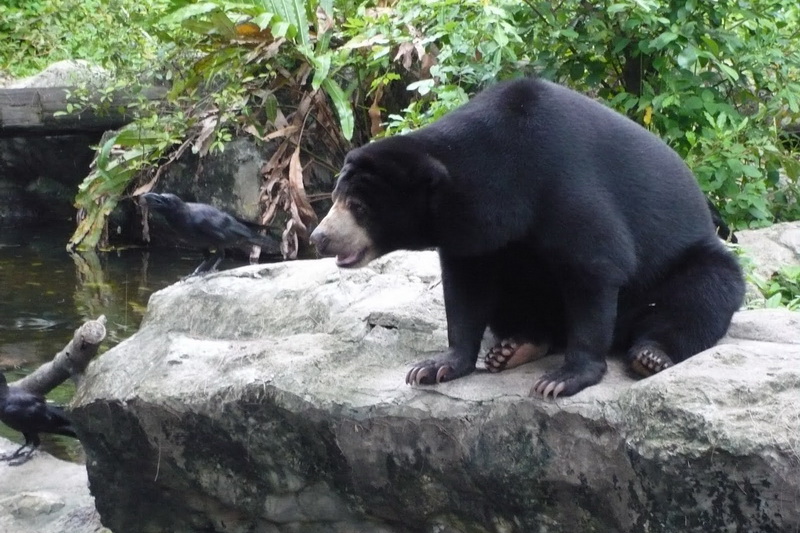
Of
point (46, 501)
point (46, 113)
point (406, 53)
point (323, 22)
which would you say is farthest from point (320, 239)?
point (46, 113)

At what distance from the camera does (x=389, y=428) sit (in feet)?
11.4

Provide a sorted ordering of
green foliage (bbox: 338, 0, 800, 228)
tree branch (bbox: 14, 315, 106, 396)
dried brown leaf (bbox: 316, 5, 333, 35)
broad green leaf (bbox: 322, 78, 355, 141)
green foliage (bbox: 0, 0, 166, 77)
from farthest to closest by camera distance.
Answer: green foliage (bbox: 0, 0, 166, 77) < dried brown leaf (bbox: 316, 5, 333, 35) < broad green leaf (bbox: 322, 78, 355, 141) < green foliage (bbox: 338, 0, 800, 228) < tree branch (bbox: 14, 315, 106, 396)

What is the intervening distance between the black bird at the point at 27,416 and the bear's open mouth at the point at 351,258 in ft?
7.63

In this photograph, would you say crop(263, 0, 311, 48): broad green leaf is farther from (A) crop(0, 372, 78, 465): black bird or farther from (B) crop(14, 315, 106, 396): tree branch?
(A) crop(0, 372, 78, 465): black bird

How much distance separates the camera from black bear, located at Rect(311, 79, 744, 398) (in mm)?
3268

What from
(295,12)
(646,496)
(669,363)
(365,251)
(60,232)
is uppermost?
(295,12)

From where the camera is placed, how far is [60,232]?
446 inches

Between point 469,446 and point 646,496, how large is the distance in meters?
0.60

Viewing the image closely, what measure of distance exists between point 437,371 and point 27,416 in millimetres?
2609

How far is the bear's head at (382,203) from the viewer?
331 cm

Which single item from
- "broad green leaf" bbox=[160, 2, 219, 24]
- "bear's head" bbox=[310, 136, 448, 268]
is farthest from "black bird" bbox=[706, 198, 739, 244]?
"broad green leaf" bbox=[160, 2, 219, 24]

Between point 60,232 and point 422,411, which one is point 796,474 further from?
point 60,232

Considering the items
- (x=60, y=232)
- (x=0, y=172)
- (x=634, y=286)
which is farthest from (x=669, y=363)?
(x=0, y=172)

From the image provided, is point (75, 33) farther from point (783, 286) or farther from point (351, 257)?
point (351, 257)
